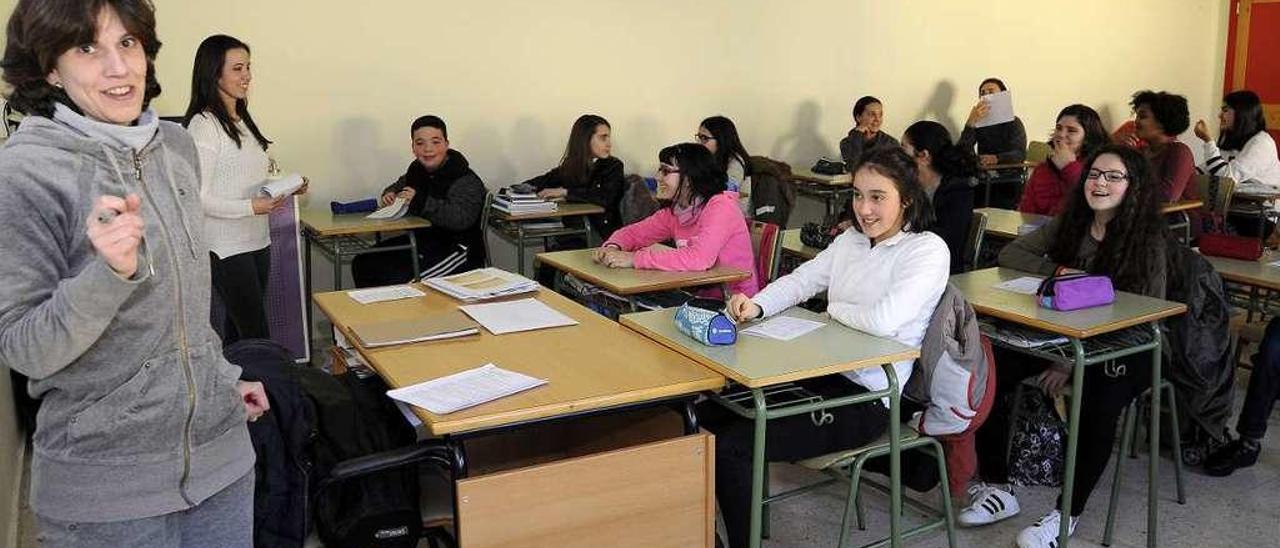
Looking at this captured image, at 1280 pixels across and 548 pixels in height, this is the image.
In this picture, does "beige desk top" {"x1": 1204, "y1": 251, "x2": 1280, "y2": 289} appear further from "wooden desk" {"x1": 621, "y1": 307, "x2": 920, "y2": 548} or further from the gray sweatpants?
the gray sweatpants

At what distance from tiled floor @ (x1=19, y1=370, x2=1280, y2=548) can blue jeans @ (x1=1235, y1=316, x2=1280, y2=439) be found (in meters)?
0.15

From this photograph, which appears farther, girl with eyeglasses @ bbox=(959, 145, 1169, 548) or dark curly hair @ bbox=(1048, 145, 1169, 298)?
dark curly hair @ bbox=(1048, 145, 1169, 298)

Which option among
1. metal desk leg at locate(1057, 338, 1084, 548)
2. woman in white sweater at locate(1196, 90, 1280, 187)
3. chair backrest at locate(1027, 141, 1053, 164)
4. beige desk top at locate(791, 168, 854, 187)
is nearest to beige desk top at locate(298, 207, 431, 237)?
beige desk top at locate(791, 168, 854, 187)

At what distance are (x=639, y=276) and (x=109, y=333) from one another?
218cm

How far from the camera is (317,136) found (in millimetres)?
5293

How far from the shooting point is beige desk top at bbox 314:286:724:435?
1.87 metres

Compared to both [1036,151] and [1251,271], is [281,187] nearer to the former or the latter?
[1251,271]

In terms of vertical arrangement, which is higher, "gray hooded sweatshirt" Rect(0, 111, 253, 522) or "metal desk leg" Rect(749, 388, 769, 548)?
"gray hooded sweatshirt" Rect(0, 111, 253, 522)

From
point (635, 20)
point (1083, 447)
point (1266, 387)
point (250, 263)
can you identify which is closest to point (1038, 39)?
point (635, 20)

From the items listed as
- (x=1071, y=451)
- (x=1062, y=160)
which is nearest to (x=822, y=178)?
(x=1062, y=160)

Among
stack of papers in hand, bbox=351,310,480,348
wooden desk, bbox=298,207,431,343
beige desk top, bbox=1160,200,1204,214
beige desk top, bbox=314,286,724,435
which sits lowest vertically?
wooden desk, bbox=298,207,431,343

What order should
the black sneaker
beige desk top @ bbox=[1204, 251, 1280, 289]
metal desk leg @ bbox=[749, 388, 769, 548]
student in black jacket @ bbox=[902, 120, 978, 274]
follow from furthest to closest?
student in black jacket @ bbox=[902, 120, 978, 274] < the black sneaker < beige desk top @ bbox=[1204, 251, 1280, 289] < metal desk leg @ bbox=[749, 388, 769, 548]

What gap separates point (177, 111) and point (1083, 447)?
14.0ft

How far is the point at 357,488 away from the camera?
77.5 inches
